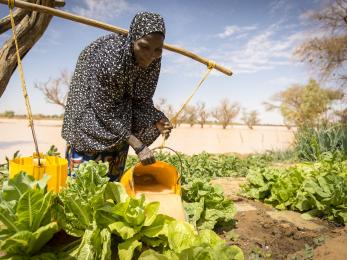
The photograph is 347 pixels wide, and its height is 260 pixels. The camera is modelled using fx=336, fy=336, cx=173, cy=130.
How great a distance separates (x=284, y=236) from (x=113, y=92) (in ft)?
5.68

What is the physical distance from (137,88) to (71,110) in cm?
56

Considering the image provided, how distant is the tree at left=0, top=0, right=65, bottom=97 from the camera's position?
3711 millimetres

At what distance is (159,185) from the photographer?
2.48m

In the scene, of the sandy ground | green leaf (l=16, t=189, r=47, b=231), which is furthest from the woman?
the sandy ground

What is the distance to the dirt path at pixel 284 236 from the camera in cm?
228

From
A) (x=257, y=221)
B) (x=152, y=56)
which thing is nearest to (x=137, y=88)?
(x=152, y=56)

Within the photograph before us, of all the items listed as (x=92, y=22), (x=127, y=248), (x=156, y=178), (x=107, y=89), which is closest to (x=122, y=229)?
(x=127, y=248)

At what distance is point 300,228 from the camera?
2.77 meters

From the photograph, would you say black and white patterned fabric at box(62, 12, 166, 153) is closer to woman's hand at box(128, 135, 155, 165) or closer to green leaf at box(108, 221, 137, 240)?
woman's hand at box(128, 135, 155, 165)

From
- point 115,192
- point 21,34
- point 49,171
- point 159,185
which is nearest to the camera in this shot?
point 115,192

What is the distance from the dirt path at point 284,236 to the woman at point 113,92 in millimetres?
970

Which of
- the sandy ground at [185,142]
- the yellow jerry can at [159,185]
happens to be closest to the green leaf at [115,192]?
the yellow jerry can at [159,185]

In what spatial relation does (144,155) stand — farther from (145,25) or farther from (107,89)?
(145,25)

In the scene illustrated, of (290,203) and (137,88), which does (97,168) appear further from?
(290,203)
